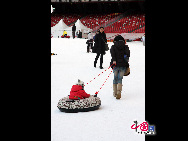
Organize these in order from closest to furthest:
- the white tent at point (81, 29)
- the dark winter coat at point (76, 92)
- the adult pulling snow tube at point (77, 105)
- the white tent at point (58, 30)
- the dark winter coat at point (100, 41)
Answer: the adult pulling snow tube at point (77, 105)
the dark winter coat at point (76, 92)
the dark winter coat at point (100, 41)
the white tent at point (81, 29)
the white tent at point (58, 30)

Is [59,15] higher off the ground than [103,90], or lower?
higher

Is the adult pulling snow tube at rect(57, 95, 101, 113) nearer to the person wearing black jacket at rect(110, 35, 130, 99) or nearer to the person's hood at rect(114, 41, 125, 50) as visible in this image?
the person wearing black jacket at rect(110, 35, 130, 99)

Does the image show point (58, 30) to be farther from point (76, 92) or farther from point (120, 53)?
point (76, 92)

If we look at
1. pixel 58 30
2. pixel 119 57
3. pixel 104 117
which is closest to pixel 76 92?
pixel 104 117

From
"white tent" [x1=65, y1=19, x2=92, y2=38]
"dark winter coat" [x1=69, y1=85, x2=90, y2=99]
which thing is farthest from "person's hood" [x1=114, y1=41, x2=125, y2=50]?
"white tent" [x1=65, y1=19, x2=92, y2=38]

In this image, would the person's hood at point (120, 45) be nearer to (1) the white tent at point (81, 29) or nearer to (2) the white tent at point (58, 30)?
(1) the white tent at point (81, 29)

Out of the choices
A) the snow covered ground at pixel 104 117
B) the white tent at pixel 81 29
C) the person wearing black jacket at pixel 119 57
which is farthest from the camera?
the white tent at pixel 81 29

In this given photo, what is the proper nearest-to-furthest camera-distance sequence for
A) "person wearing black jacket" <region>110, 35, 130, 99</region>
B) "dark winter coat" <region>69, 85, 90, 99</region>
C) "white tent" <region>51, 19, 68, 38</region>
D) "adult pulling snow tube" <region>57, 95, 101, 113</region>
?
"adult pulling snow tube" <region>57, 95, 101, 113</region> < "dark winter coat" <region>69, 85, 90, 99</region> < "person wearing black jacket" <region>110, 35, 130, 99</region> < "white tent" <region>51, 19, 68, 38</region>

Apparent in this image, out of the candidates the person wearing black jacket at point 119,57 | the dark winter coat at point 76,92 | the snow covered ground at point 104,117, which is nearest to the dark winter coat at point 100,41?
the snow covered ground at point 104,117
